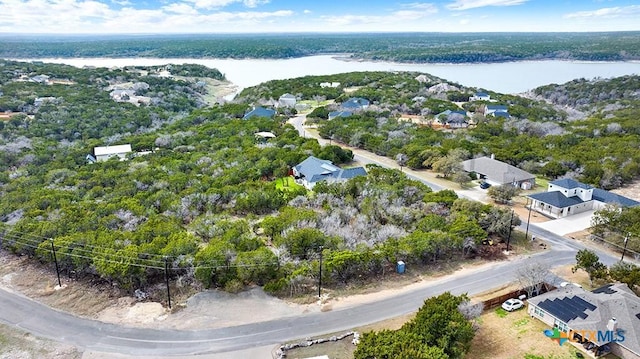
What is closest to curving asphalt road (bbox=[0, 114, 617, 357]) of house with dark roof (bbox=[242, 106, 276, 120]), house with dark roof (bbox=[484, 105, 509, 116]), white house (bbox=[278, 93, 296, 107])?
house with dark roof (bbox=[242, 106, 276, 120])

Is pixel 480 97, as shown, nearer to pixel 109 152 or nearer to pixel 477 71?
pixel 109 152

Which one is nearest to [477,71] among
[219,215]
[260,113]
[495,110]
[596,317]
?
[495,110]

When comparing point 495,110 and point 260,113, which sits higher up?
point 495,110

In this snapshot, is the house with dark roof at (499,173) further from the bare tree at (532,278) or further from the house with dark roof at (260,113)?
the house with dark roof at (260,113)

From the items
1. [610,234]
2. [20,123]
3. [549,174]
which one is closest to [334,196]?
[610,234]

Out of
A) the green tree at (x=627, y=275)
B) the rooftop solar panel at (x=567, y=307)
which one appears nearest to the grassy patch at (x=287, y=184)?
the rooftop solar panel at (x=567, y=307)

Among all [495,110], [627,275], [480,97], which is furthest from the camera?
[480,97]
